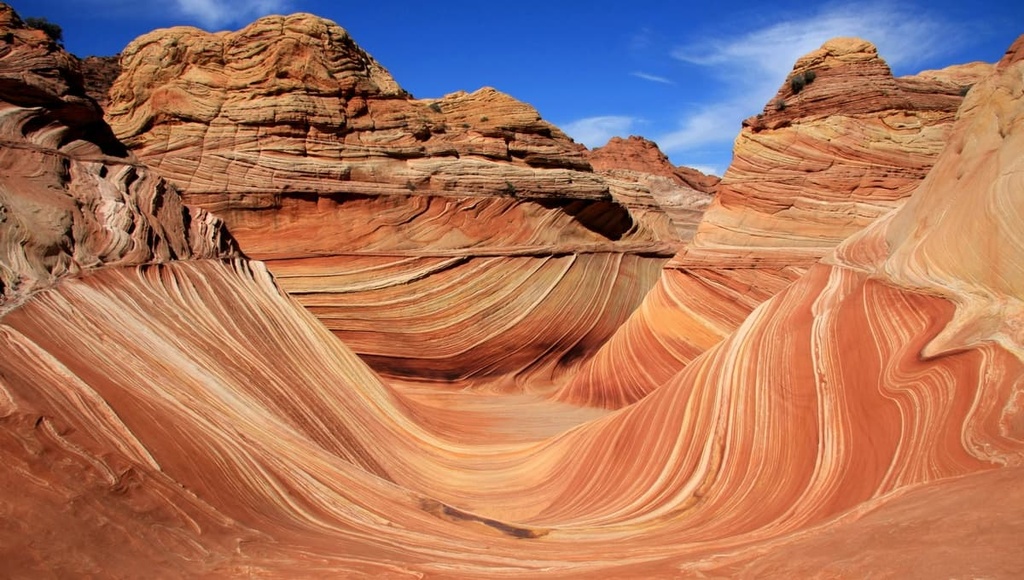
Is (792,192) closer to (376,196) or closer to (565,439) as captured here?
(565,439)

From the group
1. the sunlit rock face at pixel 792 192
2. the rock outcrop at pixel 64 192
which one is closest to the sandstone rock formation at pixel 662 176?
the sunlit rock face at pixel 792 192

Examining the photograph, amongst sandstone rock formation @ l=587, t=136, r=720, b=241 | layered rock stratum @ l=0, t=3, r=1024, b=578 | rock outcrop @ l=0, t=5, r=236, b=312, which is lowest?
layered rock stratum @ l=0, t=3, r=1024, b=578

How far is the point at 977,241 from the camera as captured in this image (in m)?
4.84

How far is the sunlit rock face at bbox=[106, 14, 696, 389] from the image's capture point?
495 inches

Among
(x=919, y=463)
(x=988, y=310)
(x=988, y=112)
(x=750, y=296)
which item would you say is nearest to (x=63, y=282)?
(x=919, y=463)

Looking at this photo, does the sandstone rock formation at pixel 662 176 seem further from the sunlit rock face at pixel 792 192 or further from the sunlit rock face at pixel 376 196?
the sunlit rock face at pixel 792 192

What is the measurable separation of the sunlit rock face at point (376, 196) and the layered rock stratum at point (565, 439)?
4466 millimetres

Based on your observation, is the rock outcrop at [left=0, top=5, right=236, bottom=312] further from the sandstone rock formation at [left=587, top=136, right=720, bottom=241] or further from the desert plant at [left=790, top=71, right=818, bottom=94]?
the sandstone rock formation at [left=587, top=136, right=720, bottom=241]

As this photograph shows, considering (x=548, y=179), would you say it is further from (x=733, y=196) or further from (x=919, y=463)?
(x=919, y=463)

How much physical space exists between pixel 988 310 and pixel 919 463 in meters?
1.12

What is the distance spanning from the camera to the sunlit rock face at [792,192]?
33.6 feet

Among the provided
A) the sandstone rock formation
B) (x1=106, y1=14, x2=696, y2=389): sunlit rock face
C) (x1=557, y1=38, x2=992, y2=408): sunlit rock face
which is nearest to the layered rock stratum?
(x1=557, y1=38, x2=992, y2=408): sunlit rock face

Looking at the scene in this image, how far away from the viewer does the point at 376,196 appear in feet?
42.6

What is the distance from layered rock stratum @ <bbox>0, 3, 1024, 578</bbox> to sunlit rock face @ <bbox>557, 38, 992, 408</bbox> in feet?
11.3
